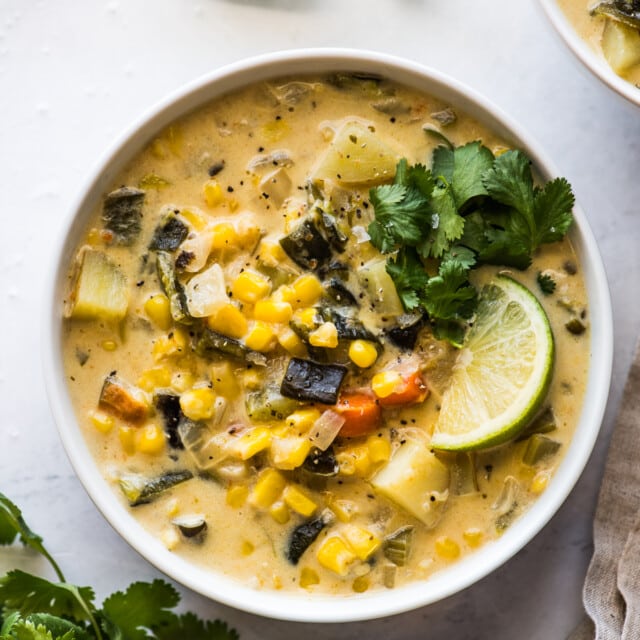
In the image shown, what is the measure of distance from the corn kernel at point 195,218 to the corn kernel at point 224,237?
6 centimetres

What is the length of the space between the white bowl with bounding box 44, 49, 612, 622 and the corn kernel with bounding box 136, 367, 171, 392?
0.93 feet

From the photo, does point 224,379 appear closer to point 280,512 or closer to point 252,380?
point 252,380

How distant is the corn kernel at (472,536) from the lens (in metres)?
3.71

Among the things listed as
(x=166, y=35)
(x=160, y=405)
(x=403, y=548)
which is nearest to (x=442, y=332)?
(x=403, y=548)

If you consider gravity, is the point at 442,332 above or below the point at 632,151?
below

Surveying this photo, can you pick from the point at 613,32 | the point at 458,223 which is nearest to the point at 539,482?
the point at 458,223

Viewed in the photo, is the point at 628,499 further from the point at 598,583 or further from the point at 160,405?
the point at 160,405

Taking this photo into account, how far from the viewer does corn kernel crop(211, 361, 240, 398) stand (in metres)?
3.66

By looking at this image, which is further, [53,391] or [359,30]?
[359,30]

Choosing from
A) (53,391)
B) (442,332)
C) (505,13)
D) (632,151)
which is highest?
(505,13)

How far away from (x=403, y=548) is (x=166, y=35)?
2285 millimetres

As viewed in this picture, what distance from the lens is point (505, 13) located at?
4051 mm

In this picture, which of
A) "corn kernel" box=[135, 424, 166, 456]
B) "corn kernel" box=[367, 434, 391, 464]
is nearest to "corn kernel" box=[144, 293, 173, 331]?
"corn kernel" box=[135, 424, 166, 456]

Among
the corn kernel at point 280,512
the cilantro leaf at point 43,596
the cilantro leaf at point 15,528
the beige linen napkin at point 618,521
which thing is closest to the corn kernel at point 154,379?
the corn kernel at point 280,512
